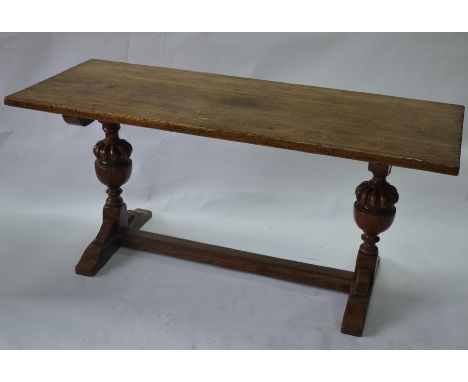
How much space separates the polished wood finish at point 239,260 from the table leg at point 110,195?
0.08 meters

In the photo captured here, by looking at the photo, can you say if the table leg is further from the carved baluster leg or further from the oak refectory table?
the carved baluster leg

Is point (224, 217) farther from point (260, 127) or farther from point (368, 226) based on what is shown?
point (260, 127)

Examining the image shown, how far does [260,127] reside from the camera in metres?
2.78

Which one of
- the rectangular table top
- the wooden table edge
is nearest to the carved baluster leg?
the rectangular table top

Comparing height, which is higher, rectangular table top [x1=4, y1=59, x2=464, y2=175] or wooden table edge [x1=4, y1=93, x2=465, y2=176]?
rectangular table top [x1=4, y1=59, x2=464, y2=175]

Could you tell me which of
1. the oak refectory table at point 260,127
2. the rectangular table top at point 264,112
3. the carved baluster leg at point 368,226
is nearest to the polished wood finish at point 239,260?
the oak refectory table at point 260,127

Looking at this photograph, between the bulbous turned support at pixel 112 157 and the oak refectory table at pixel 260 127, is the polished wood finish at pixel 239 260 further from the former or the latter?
the bulbous turned support at pixel 112 157

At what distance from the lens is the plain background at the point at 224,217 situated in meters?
3.06

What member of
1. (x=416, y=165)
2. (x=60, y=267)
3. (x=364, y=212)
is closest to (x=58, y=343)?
(x=60, y=267)

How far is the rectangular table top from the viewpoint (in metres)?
2.67

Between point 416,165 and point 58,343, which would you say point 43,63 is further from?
point 416,165

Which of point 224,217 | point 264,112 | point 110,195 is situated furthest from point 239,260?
point 264,112

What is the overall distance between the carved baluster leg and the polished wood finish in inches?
4.2

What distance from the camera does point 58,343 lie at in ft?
9.59
